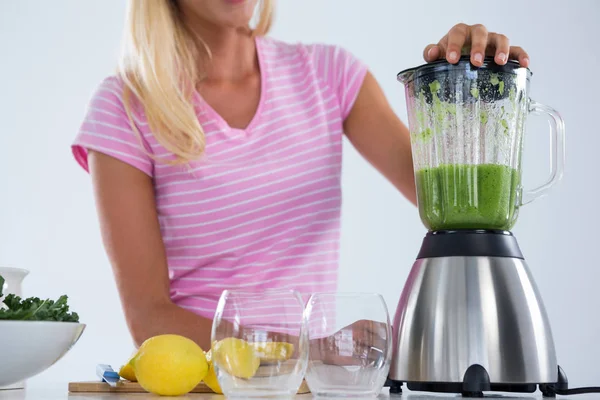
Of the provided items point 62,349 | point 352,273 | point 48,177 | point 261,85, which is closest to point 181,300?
point 261,85

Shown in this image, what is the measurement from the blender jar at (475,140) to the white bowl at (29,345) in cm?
45

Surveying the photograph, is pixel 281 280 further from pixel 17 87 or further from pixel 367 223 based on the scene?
pixel 17 87

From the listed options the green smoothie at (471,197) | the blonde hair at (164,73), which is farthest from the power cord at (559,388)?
the blonde hair at (164,73)

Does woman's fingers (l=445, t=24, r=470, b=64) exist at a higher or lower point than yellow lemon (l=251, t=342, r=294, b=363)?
higher

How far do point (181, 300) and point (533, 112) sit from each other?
767 mm

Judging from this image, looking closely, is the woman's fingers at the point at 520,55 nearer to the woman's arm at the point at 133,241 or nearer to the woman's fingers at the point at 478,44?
the woman's fingers at the point at 478,44

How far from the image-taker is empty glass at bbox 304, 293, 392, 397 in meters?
0.75

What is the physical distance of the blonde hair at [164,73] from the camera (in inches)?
57.7

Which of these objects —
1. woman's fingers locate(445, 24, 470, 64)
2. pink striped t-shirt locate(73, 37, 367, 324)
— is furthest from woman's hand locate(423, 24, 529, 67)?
pink striped t-shirt locate(73, 37, 367, 324)

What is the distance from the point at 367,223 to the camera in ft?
11.4

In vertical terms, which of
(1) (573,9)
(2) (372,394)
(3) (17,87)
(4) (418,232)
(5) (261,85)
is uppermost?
(1) (573,9)

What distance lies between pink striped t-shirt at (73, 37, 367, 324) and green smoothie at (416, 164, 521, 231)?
0.56 metres

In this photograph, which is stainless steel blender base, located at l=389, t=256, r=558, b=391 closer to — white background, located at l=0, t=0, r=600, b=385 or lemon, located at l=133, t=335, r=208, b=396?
lemon, located at l=133, t=335, r=208, b=396

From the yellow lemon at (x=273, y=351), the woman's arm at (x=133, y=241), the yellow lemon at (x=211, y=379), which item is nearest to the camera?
the yellow lemon at (x=273, y=351)
